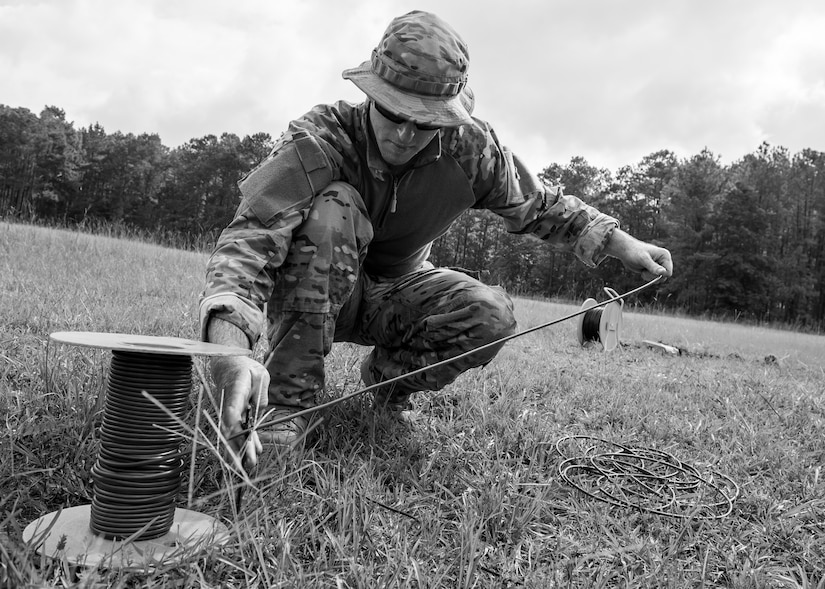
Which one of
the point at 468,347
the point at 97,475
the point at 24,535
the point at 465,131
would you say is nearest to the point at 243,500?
the point at 97,475

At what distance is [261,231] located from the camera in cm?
210

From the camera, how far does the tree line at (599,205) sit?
159 feet

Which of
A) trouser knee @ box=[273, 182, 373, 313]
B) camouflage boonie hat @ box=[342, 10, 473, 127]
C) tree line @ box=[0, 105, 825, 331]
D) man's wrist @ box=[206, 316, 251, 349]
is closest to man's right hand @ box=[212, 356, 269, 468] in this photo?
man's wrist @ box=[206, 316, 251, 349]

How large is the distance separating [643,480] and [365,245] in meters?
1.60

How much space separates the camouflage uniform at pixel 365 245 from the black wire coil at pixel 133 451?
26 cm

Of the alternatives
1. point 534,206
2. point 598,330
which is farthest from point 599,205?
point 534,206

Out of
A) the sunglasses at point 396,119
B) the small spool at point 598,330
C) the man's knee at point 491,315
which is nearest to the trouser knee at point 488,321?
the man's knee at point 491,315

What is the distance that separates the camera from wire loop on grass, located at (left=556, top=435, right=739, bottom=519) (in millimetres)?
2344

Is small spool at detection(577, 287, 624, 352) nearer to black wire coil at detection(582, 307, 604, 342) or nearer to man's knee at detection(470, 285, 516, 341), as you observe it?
black wire coil at detection(582, 307, 604, 342)

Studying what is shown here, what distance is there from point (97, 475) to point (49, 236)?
729 centimetres

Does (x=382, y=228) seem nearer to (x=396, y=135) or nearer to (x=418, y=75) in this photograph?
(x=396, y=135)

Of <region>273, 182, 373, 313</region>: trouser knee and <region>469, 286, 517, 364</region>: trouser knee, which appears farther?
<region>469, 286, 517, 364</region>: trouser knee

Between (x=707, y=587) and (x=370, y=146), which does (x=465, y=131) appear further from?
(x=707, y=587)

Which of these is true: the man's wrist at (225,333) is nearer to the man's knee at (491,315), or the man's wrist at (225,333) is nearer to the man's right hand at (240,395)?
the man's right hand at (240,395)
